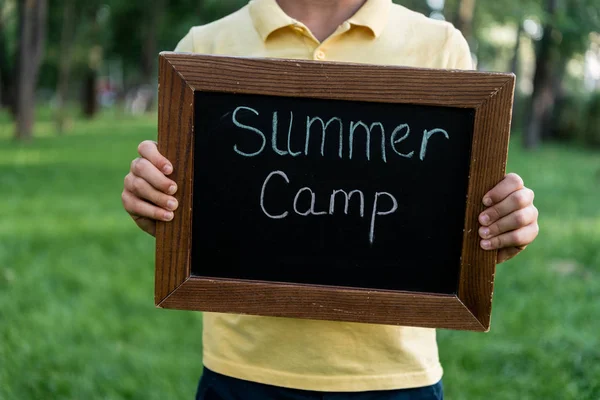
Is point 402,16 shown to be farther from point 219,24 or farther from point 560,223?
point 560,223

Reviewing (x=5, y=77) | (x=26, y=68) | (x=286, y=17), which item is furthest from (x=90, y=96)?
(x=286, y=17)

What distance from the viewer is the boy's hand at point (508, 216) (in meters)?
1.53

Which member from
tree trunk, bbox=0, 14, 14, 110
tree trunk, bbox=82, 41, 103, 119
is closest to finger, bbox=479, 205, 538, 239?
tree trunk, bbox=0, 14, 14, 110

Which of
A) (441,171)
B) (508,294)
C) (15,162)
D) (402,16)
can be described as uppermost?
(402,16)

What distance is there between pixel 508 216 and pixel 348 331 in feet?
1.57

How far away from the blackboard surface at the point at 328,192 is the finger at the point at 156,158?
0.23 feet

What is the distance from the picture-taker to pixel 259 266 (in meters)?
1.66

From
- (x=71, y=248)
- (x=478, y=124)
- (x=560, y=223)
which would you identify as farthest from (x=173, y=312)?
(x=560, y=223)

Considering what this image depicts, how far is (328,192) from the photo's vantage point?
1646mm

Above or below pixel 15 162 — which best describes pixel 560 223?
above

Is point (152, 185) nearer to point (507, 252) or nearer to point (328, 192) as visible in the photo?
point (328, 192)

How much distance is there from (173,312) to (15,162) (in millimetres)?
8474

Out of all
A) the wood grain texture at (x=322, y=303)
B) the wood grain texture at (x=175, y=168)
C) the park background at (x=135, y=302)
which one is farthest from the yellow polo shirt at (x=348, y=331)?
the park background at (x=135, y=302)

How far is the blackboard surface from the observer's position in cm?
161
